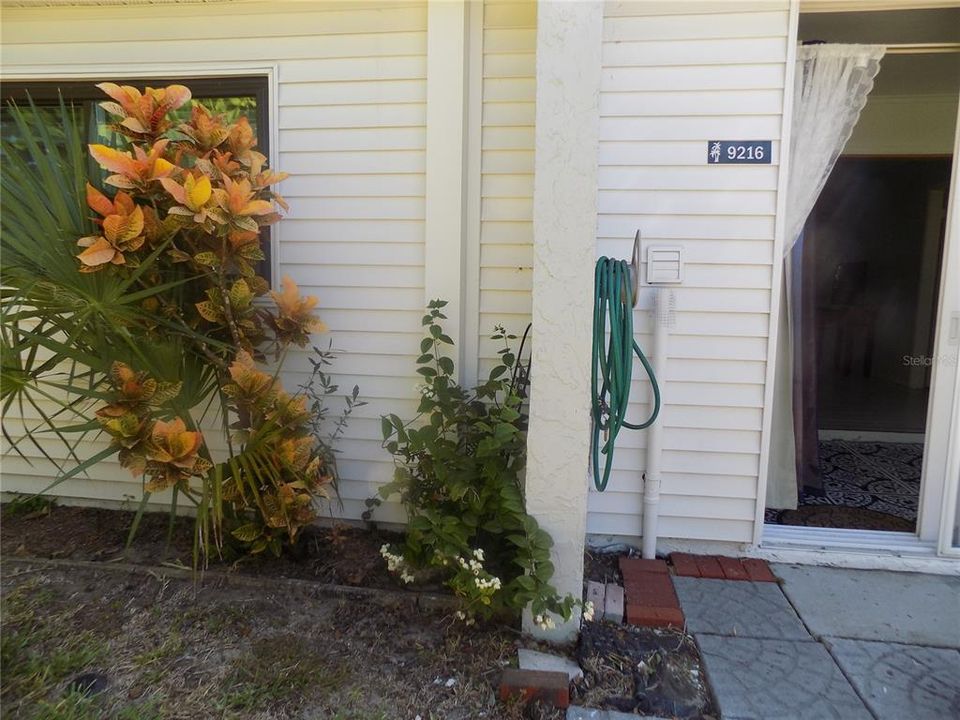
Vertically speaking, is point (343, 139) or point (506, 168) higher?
point (343, 139)

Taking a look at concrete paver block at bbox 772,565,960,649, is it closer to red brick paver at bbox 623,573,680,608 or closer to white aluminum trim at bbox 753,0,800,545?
white aluminum trim at bbox 753,0,800,545

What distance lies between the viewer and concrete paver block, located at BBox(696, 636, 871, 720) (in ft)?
6.68

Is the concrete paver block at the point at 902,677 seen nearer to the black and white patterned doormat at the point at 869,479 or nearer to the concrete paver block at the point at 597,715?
the concrete paver block at the point at 597,715

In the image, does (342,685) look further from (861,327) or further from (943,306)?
(861,327)

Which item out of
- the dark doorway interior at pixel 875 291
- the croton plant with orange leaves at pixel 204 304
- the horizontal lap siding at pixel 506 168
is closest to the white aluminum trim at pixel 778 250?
the horizontal lap siding at pixel 506 168

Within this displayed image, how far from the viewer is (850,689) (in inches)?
84.2

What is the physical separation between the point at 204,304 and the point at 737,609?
101 inches

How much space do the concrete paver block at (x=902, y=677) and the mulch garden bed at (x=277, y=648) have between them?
561 millimetres

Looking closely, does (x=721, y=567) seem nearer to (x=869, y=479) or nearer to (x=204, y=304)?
(x=869, y=479)

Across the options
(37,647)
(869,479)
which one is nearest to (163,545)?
(37,647)

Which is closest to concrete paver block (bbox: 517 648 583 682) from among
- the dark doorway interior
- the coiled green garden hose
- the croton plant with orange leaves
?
the coiled green garden hose

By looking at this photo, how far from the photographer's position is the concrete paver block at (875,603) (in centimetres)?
244

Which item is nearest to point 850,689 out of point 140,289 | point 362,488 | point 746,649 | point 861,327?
point 746,649

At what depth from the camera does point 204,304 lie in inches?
101
